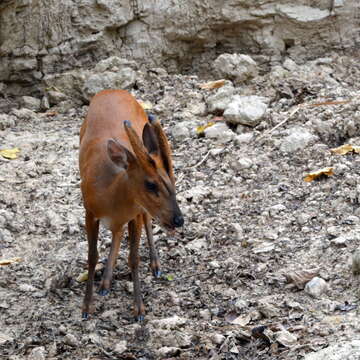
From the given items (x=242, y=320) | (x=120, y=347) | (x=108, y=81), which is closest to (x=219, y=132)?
(x=108, y=81)

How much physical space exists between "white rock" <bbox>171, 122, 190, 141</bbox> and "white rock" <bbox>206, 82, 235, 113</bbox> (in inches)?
16.1

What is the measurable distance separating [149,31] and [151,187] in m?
4.67

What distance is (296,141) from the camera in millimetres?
7219

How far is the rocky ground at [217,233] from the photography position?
4863mm

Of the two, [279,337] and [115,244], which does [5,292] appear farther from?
[279,337]

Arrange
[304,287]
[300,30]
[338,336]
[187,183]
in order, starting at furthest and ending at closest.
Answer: [300,30] < [187,183] < [304,287] < [338,336]

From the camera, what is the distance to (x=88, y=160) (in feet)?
18.4

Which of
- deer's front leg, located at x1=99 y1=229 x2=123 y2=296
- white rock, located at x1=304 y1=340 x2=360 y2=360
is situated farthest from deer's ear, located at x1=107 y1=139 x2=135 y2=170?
white rock, located at x1=304 y1=340 x2=360 y2=360

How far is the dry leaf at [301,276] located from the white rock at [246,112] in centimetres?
270

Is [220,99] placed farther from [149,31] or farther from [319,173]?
[319,173]

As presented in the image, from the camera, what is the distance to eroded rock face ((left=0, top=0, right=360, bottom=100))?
30.2 ft

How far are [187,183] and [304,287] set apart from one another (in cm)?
222

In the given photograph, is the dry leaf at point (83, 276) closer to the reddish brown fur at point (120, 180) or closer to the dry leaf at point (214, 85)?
the reddish brown fur at point (120, 180)

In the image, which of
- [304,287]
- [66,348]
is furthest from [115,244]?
[304,287]
